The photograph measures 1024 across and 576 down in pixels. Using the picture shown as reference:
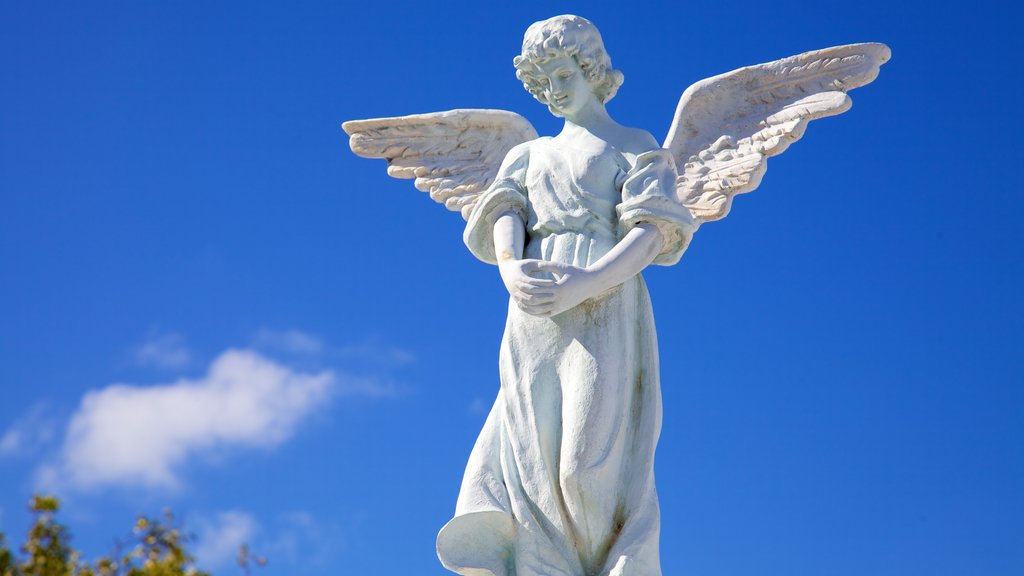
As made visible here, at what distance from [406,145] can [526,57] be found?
129cm

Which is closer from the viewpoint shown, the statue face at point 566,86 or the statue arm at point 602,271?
the statue arm at point 602,271

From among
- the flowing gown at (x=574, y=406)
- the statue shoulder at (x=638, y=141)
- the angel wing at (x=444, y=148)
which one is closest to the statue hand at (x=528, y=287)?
the flowing gown at (x=574, y=406)

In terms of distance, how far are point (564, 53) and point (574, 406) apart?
170cm

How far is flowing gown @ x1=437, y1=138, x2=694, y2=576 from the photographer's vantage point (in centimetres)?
712

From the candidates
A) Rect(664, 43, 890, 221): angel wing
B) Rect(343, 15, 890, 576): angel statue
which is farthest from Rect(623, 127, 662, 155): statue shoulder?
Rect(664, 43, 890, 221): angel wing

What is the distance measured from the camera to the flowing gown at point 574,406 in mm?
7125

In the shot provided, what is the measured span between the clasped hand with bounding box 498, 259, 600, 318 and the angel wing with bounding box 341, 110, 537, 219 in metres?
1.41

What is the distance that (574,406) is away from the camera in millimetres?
7188

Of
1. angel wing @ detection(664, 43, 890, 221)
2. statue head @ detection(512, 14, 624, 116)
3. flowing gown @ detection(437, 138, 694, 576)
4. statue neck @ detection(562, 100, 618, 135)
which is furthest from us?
angel wing @ detection(664, 43, 890, 221)

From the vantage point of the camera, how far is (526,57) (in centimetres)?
766

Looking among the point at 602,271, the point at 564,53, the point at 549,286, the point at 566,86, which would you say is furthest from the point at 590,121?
the point at 549,286

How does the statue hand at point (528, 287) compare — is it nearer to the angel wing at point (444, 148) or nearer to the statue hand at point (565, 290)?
the statue hand at point (565, 290)

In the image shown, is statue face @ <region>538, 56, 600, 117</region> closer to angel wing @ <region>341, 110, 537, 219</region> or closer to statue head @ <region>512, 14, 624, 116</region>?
statue head @ <region>512, 14, 624, 116</region>

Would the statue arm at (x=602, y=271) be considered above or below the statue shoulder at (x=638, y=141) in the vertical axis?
below
